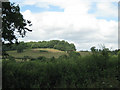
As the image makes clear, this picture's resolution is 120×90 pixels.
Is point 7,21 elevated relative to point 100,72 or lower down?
elevated

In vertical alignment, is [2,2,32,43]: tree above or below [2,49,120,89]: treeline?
above

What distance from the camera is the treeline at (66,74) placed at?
794cm

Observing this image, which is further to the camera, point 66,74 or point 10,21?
point 10,21

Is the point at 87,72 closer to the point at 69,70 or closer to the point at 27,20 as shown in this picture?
the point at 69,70

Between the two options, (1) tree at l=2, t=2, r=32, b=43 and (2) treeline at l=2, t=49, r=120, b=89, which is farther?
(1) tree at l=2, t=2, r=32, b=43

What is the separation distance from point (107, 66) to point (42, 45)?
82102 mm

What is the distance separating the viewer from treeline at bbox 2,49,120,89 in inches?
313

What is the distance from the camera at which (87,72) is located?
342 inches

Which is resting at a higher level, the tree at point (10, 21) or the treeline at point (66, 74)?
the tree at point (10, 21)

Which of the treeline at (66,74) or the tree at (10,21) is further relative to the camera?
the tree at (10,21)

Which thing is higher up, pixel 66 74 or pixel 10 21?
pixel 10 21

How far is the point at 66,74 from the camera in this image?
835 centimetres

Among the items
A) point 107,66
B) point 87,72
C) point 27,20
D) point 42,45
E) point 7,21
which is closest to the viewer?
point 87,72

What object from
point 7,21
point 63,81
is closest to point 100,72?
point 63,81
